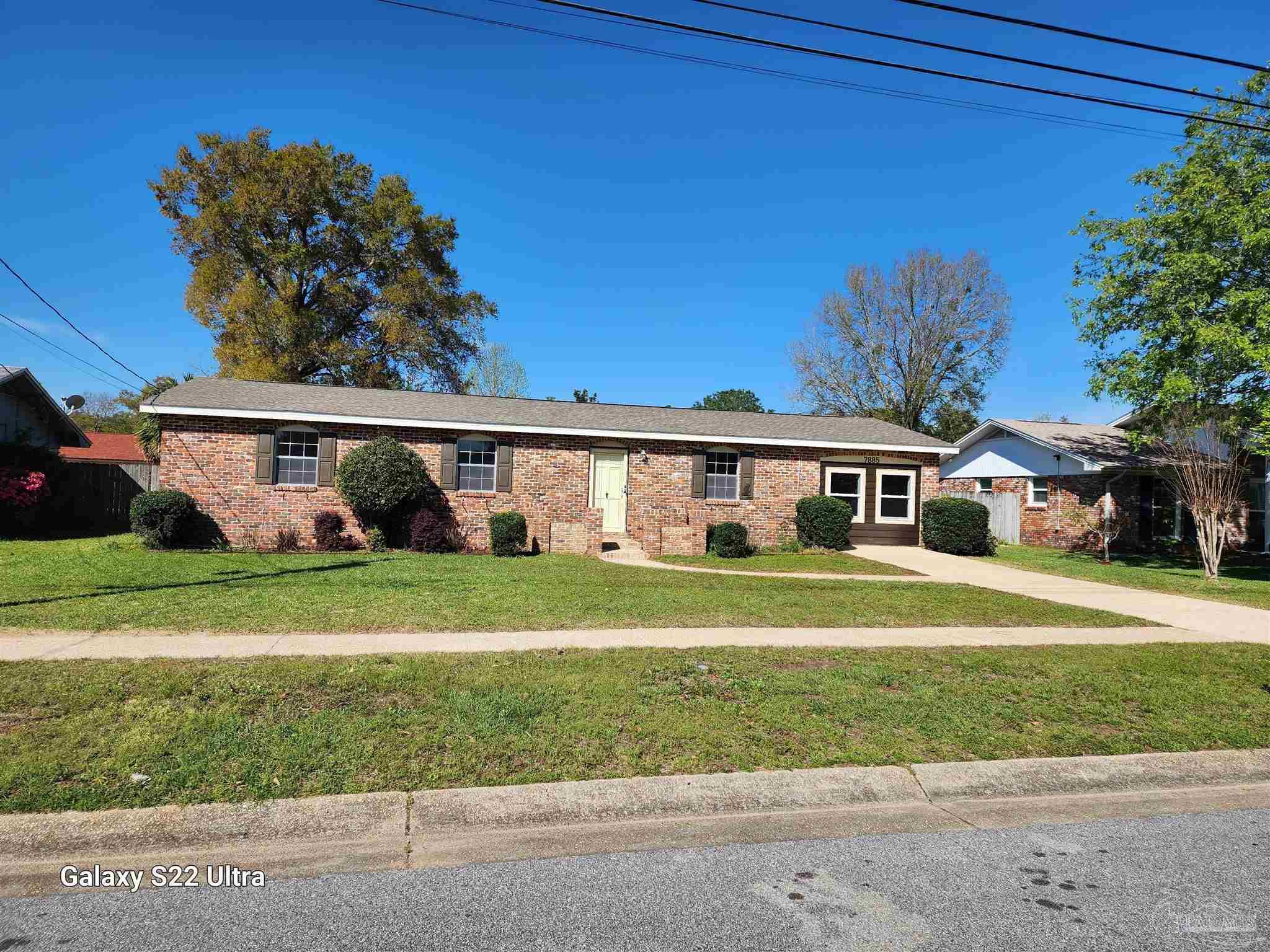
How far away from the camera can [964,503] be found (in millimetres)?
19125

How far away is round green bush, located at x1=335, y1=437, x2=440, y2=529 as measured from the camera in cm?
1555

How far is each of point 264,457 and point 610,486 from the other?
7.94 metres

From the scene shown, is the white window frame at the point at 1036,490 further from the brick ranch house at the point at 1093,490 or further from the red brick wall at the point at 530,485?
the red brick wall at the point at 530,485

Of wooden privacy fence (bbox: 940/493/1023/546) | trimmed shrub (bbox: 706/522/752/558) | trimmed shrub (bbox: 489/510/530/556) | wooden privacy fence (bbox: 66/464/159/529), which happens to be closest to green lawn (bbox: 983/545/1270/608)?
wooden privacy fence (bbox: 940/493/1023/546)

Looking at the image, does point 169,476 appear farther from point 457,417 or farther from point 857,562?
point 857,562

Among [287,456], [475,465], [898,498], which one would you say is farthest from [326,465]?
[898,498]

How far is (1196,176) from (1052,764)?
19382 millimetres

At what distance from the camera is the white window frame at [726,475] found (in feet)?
60.7

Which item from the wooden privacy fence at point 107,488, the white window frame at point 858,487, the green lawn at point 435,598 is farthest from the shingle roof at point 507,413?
the wooden privacy fence at point 107,488

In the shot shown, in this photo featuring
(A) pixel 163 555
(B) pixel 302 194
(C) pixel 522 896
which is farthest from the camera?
(B) pixel 302 194

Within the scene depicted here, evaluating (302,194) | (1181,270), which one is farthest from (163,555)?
(1181,270)

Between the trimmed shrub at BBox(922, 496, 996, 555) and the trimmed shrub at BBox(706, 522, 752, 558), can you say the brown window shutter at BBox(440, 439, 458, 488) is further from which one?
the trimmed shrub at BBox(922, 496, 996, 555)

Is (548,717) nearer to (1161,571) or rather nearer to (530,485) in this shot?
(530,485)

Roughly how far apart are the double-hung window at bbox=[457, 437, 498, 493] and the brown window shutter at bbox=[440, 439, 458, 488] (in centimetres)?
14
